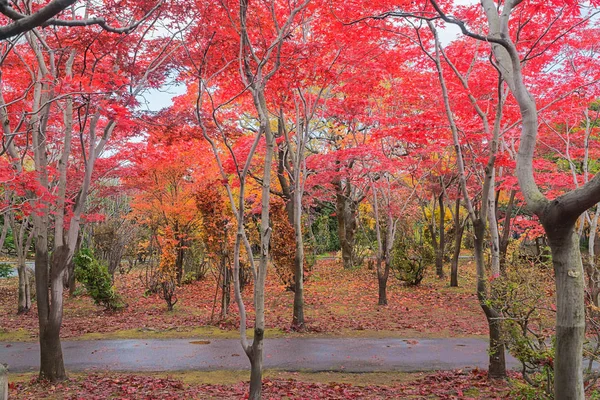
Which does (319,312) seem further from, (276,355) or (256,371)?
(256,371)

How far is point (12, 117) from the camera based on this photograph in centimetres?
873

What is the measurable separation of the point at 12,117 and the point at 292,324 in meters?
7.05

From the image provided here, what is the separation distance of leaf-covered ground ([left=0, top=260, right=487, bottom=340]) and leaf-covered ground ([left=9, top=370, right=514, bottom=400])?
3.09 m

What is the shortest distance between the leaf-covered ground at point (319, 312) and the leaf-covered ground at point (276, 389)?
3092 mm

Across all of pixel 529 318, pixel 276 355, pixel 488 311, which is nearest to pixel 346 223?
pixel 276 355

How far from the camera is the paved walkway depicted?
23.6 feet

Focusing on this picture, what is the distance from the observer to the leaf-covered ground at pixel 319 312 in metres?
9.89

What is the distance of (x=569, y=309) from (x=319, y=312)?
8751 millimetres

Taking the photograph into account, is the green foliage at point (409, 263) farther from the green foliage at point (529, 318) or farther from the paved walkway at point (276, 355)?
the green foliage at point (529, 318)

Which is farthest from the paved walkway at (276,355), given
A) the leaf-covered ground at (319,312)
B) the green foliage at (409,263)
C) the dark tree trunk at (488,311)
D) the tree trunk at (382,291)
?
the green foliage at (409,263)

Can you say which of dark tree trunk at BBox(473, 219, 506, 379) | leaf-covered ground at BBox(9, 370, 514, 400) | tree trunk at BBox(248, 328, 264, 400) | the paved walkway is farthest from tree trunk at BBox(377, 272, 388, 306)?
tree trunk at BBox(248, 328, 264, 400)

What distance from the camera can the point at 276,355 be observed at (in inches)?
305

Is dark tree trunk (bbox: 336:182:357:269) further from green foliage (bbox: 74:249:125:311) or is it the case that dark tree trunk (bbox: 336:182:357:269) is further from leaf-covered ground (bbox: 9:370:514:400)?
leaf-covered ground (bbox: 9:370:514:400)

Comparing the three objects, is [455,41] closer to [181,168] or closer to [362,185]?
[362,185]
